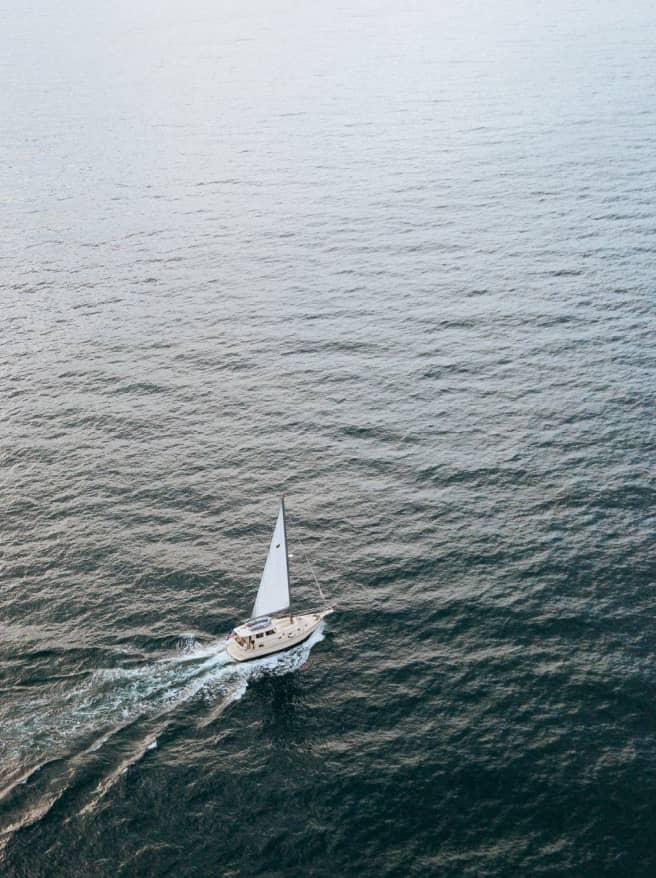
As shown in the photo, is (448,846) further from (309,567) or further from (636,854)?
(309,567)

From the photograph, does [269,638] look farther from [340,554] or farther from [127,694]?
[340,554]

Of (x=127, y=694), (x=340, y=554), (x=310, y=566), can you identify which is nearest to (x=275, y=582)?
(x=310, y=566)

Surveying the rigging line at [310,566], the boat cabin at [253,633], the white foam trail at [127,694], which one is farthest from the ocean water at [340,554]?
the boat cabin at [253,633]

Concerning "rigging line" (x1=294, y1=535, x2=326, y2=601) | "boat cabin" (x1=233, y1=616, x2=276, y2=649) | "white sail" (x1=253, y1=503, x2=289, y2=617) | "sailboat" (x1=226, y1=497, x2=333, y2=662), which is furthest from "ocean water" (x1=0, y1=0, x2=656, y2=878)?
"white sail" (x1=253, y1=503, x2=289, y2=617)

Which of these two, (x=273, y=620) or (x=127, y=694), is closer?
(x=127, y=694)

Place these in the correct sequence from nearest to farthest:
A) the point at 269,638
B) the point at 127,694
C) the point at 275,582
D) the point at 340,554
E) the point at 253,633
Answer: the point at 127,694, the point at 253,633, the point at 269,638, the point at 275,582, the point at 340,554

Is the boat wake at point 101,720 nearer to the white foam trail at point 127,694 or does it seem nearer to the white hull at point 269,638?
the white foam trail at point 127,694

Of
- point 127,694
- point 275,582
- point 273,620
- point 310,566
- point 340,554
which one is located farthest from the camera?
point 340,554
